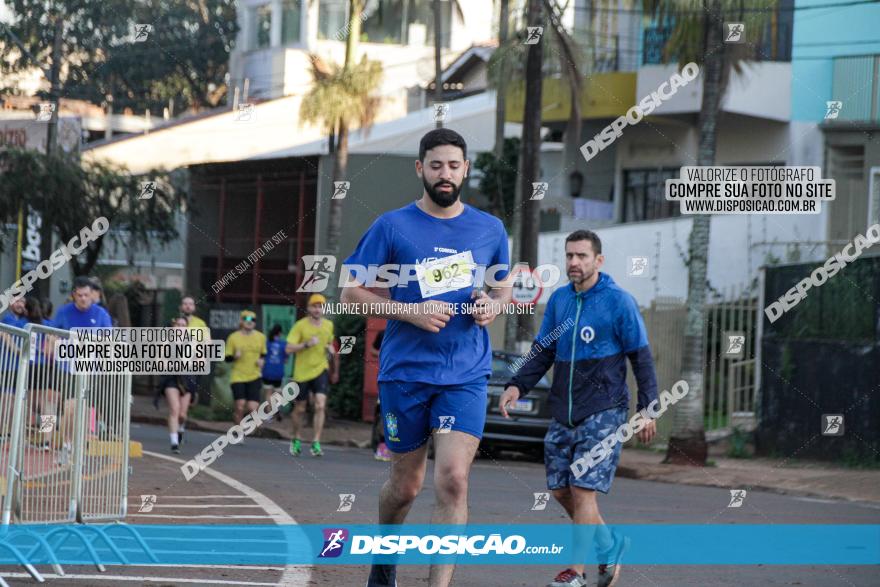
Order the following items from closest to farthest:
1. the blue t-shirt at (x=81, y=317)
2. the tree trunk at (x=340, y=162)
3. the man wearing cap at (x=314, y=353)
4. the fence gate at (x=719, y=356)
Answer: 1. the blue t-shirt at (x=81, y=317)
2. the man wearing cap at (x=314, y=353)
3. the fence gate at (x=719, y=356)
4. the tree trunk at (x=340, y=162)

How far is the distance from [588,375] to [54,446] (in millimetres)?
3466

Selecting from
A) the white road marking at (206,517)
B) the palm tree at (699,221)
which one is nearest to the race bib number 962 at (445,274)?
the white road marking at (206,517)

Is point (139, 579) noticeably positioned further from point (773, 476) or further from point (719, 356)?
point (719, 356)

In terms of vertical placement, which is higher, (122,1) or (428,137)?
(122,1)

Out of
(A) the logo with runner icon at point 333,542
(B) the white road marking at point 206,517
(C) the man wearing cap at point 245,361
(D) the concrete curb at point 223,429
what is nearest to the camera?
(A) the logo with runner icon at point 333,542

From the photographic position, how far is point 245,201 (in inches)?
1645

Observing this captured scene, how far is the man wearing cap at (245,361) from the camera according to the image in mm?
20188

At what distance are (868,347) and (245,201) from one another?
83.6ft

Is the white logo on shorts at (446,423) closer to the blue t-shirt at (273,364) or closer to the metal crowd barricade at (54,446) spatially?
the metal crowd barricade at (54,446)

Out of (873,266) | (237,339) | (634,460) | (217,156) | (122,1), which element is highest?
(122,1)

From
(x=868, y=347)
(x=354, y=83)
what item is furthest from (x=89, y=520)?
(x=354, y=83)

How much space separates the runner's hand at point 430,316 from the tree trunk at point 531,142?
1603cm

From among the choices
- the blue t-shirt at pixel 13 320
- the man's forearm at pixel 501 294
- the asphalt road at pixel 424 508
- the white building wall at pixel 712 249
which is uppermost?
the white building wall at pixel 712 249

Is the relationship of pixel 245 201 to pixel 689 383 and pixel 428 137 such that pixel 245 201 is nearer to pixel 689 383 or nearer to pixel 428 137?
pixel 689 383
